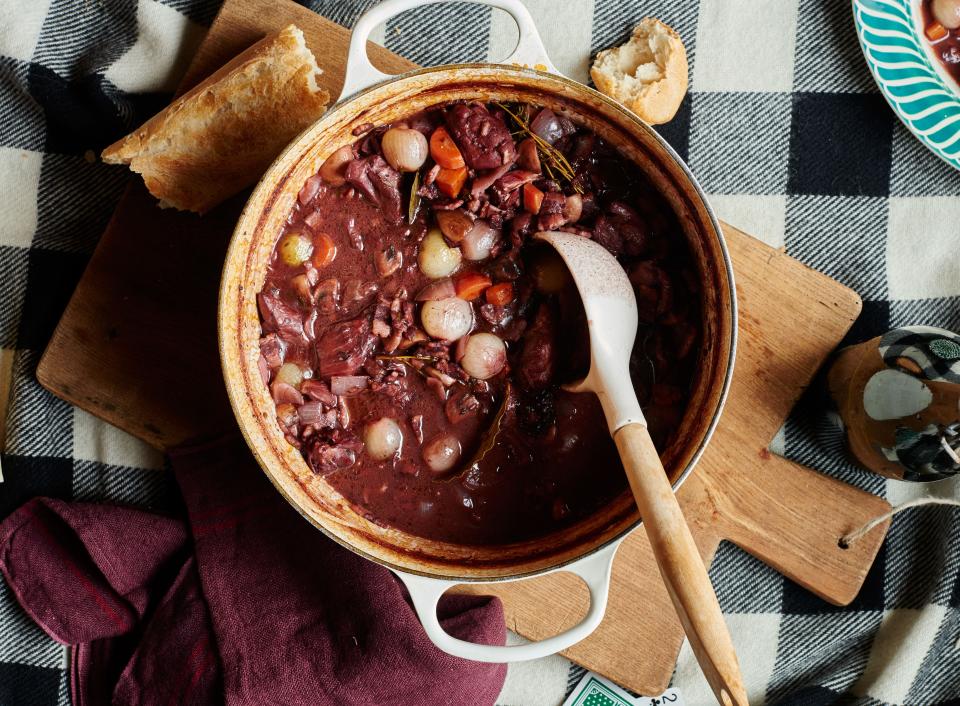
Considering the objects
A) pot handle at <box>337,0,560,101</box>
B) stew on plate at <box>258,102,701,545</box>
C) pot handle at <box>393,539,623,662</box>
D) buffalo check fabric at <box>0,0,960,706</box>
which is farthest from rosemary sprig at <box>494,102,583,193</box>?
pot handle at <box>393,539,623,662</box>

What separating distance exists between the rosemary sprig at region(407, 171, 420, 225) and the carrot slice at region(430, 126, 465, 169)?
0.22 ft

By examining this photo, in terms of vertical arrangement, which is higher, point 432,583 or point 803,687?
point 432,583

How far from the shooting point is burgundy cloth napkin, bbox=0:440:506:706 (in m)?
2.32

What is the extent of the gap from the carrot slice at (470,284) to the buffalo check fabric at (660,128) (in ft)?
2.46

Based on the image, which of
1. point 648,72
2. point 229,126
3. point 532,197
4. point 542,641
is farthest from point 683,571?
point 229,126

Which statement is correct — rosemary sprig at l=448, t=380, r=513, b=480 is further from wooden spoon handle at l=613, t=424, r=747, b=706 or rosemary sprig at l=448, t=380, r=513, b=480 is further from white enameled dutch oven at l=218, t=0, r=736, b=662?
wooden spoon handle at l=613, t=424, r=747, b=706

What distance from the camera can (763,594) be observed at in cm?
261

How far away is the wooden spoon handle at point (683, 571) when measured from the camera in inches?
63.3

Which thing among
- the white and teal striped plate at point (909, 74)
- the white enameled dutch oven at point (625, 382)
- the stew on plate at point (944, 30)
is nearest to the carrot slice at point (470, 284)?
the white enameled dutch oven at point (625, 382)

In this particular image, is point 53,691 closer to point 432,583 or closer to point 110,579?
point 110,579

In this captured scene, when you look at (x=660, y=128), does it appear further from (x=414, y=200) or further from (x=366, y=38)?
(x=366, y=38)

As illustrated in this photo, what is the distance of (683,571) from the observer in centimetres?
168

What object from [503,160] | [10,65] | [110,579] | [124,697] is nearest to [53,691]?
[124,697]

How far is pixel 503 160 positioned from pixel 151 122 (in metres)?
0.92
